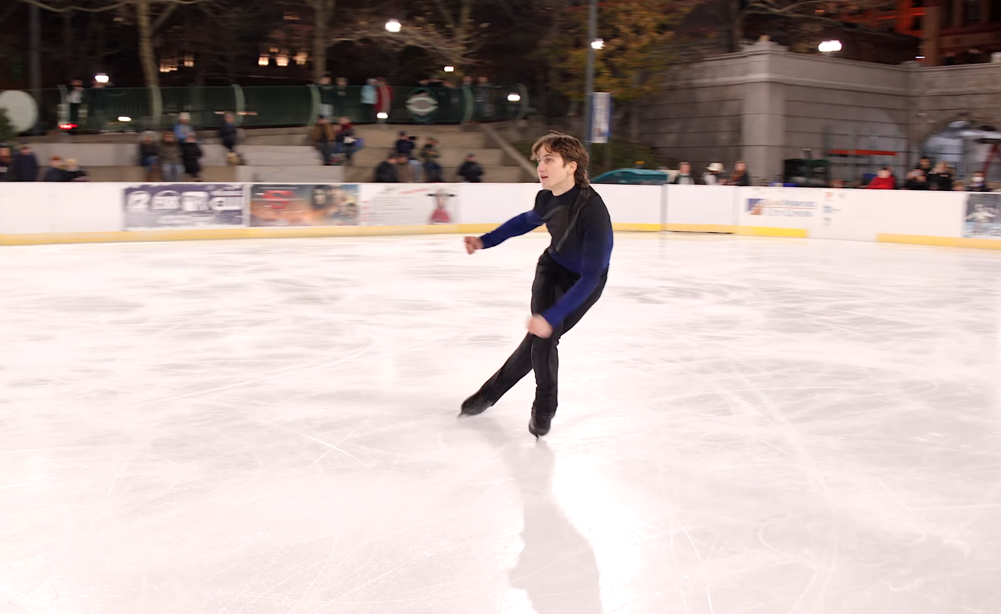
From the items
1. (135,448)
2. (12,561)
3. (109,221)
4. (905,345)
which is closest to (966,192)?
(905,345)

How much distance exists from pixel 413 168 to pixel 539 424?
13.5m

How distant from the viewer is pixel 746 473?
4020 mm

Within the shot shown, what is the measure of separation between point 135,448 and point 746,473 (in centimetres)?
256

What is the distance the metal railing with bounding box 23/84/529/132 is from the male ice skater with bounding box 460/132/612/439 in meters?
17.4

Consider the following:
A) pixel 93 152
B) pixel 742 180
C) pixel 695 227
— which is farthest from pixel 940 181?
pixel 93 152

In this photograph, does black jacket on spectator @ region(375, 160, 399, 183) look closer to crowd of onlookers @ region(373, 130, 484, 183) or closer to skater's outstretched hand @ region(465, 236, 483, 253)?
crowd of onlookers @ region(373, 130, 484, 183)

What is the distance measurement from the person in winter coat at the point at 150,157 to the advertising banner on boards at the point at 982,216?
12.7m

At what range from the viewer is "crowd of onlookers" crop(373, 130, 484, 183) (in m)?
17.0

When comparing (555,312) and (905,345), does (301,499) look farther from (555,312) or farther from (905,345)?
(905,345)

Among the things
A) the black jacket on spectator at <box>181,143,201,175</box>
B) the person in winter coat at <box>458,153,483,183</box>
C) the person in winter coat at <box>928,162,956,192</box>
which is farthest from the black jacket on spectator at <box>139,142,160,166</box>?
the person in winter coat at <box>928,162,956,192</box>

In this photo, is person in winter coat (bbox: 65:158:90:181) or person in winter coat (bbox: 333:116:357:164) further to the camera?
person in winter coat (bbox: 333:116:357:164)

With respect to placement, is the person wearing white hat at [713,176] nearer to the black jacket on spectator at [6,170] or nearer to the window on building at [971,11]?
the black jacket on spectator at [6,170]

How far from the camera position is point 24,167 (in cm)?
1392

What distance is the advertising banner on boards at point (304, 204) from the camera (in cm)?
1530
